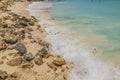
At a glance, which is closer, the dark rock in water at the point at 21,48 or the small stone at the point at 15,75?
the small stone at the point at 15,75

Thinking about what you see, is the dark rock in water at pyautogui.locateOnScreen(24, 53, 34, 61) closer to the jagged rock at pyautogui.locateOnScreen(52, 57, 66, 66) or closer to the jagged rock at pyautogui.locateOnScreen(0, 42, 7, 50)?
the jagged rock at pyautogui.locateOnScreen(52, 57, 66, 66)

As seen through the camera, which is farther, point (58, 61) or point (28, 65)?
point (58, 61)

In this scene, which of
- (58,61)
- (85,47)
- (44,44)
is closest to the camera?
(58,61)

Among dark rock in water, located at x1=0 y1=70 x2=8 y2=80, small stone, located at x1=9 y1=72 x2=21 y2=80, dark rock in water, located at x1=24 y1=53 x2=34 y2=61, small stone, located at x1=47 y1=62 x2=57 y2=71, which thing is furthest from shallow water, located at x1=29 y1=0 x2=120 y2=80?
dark rock in water, located at x1=0 y1=70 x2=8 y2=80

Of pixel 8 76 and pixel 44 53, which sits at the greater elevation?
pixel 8 76

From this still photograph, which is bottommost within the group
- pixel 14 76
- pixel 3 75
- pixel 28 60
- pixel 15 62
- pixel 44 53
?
pixel 44 53

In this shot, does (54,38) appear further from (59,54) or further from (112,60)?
(112,60)

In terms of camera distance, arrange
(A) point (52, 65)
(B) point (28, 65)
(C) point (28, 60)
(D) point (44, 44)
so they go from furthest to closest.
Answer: (D) point (44, 44) → (C) point (28, 60) → (A) point (52, 65) → (B) point (28, 65)

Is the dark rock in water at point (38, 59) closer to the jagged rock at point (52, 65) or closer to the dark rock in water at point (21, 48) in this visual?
the jagged rock at point (52, 65)

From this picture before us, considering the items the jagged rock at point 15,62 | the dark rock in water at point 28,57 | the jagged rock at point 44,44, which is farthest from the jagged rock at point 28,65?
the jagged rock at point 44,44

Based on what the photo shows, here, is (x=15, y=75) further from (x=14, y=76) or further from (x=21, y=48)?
(x=21, y=48)

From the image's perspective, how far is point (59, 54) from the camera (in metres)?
18.4

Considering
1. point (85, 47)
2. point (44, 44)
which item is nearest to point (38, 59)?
point (44, 44)

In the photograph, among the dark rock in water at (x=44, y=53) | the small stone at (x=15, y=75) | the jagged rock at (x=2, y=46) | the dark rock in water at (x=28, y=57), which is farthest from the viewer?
the jagged rock at (x=2, y=46)
